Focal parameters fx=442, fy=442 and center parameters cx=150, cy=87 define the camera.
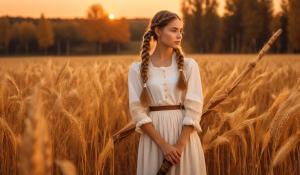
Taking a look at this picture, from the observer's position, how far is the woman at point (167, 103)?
2.03m

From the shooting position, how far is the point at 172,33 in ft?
6.83

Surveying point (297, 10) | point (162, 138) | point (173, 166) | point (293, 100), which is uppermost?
point (297, 10)

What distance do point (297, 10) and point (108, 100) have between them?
37.9m

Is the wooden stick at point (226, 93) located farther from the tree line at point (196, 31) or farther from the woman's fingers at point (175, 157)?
the tree line at point (196, 31)

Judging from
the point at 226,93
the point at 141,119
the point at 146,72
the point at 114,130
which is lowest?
the point at 114,130

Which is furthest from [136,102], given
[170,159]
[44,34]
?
[44,34]

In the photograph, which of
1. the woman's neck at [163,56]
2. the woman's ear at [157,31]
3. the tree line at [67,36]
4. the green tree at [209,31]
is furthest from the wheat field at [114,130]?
the tree line at [67,36]

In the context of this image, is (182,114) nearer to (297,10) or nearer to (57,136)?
(57,136)

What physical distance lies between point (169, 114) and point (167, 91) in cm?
11

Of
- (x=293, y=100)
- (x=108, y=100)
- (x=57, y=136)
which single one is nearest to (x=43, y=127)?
(x=293, y=100)

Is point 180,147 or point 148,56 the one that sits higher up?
point 148,56

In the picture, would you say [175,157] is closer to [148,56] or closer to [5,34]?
[148,56]

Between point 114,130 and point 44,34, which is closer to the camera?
point 114,130

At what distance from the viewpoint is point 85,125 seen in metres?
2.55
